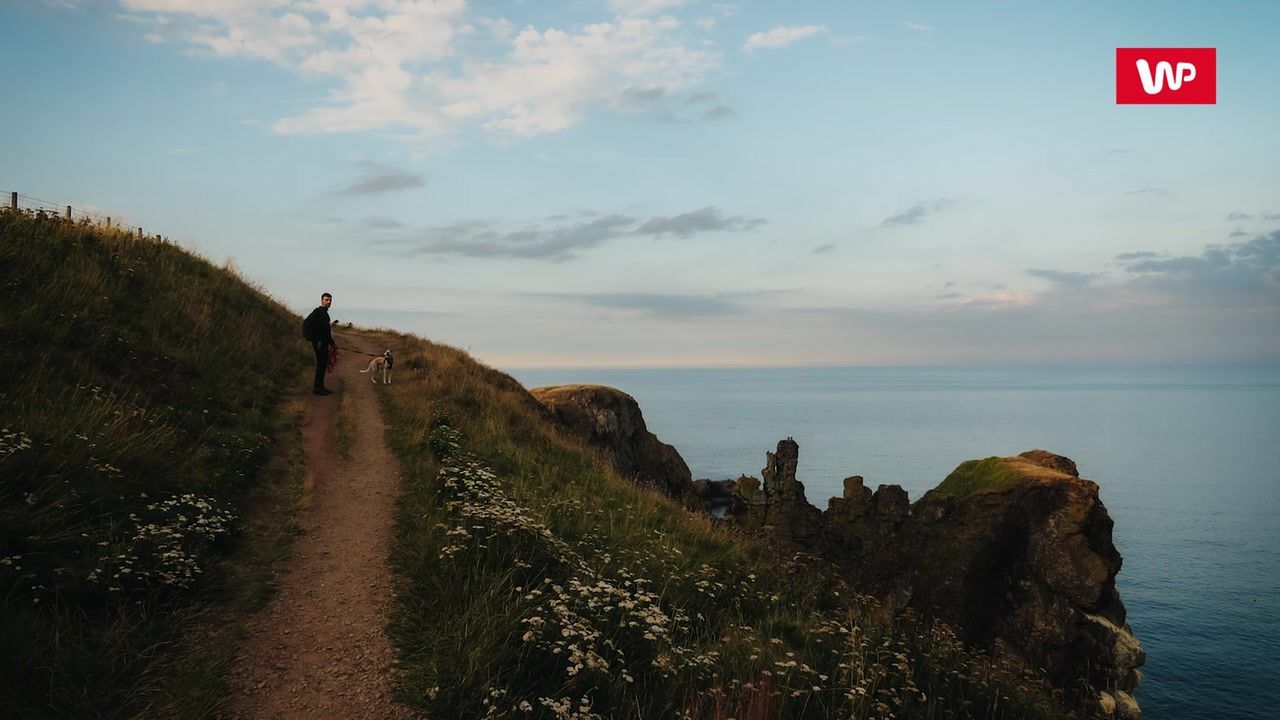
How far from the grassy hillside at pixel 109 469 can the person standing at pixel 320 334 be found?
1.15 metres

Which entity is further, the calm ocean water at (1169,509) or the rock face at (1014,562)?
the calm ocean water at (1169,509)

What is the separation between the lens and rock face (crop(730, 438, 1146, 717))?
29.2 metres

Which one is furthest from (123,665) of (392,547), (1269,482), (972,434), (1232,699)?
(972,434)

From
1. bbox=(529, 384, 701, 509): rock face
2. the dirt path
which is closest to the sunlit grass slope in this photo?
the dirt path

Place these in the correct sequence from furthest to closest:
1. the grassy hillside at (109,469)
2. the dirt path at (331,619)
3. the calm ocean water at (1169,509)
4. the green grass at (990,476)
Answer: the calm ocean water at (1169,509)
the green grass at (990,476)
the dirt path at (331,619)
the grassy hillside at (109,469)

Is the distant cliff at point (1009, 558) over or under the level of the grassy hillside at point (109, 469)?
under

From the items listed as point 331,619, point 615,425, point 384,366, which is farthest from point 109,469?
point 615,425

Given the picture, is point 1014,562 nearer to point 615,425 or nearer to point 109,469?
point 615,425

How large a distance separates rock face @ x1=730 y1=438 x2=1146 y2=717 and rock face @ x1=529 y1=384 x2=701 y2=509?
16960 millimetres

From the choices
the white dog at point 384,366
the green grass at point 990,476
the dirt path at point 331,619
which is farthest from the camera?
the green grass at point 990,476

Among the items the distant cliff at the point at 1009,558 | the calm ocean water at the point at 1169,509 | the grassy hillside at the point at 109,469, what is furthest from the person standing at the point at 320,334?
the calm ocean water at the point at 1169,509

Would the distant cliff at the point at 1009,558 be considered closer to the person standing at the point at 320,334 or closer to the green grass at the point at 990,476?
the green grass at the point at 990,476

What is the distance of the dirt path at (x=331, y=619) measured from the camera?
5.68 meters

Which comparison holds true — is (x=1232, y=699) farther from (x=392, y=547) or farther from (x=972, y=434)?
(x=972, y=434)
